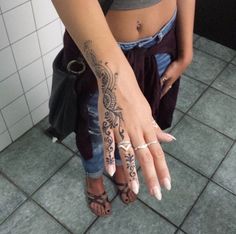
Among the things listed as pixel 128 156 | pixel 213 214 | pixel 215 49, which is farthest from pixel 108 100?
pixel 215 49

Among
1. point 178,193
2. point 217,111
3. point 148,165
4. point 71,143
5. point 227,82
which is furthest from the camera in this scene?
point 227,82

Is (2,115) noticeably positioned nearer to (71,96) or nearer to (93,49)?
(71,96)

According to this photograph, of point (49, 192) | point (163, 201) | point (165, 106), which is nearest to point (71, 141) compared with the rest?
point (49, 192)

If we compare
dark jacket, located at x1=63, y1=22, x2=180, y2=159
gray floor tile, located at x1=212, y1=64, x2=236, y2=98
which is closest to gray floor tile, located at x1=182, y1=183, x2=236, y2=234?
dark jacket, located at x1=63, y1=22, x2=180, y2=159

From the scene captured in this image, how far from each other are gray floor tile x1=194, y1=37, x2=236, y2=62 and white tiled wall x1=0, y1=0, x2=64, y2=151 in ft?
4.05

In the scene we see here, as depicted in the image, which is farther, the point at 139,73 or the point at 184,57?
the point at 184,57

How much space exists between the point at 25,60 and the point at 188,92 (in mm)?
1070

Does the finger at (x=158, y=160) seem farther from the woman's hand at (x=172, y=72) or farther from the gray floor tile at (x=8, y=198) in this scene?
the gray floor tile at (x=8, y=198)

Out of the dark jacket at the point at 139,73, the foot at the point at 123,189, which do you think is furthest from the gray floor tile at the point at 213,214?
the dark jacket at the point at 139,73

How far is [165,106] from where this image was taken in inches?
45.7

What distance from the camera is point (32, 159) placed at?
5.21 feet

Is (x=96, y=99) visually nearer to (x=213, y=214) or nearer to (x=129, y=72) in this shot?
(x=129, y=72)

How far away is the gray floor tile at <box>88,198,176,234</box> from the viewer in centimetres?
136

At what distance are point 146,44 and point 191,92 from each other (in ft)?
3.88
